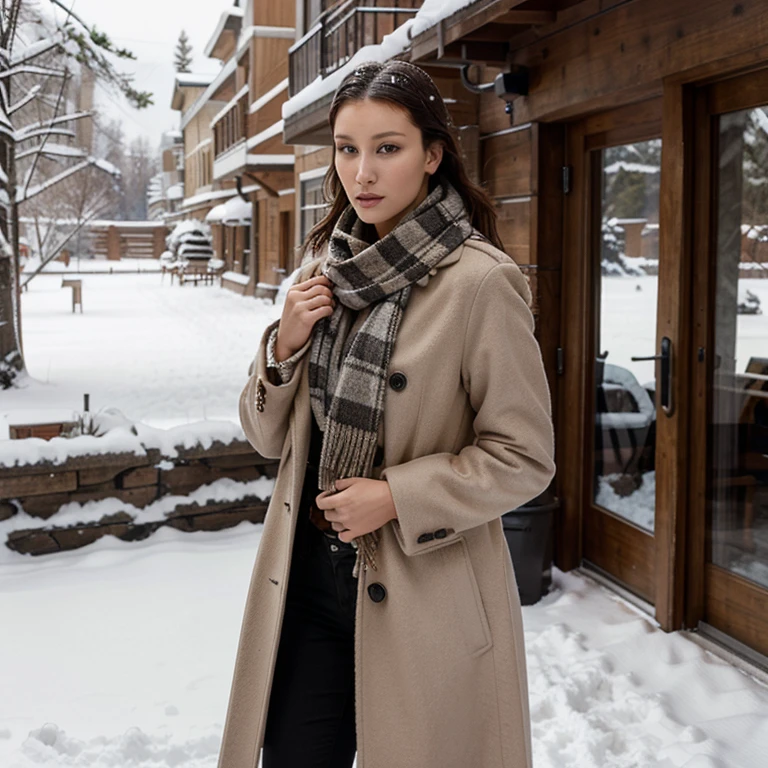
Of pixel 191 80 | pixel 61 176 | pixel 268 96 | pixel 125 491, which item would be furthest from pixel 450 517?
pixel 191 80

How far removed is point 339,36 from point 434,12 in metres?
3.22

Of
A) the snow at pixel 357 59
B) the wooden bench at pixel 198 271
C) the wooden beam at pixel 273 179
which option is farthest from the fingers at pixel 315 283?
the wooden bench at pixel 198 271

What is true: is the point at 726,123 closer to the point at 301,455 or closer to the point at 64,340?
the point at 301,455

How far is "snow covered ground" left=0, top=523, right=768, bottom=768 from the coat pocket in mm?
1729

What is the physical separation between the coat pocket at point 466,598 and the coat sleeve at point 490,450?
0.06m

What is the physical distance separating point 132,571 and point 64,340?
9241mm

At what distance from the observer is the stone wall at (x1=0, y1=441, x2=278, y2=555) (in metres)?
5.29

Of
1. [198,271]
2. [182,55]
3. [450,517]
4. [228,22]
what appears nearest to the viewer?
[450,517]

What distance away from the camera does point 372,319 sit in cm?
176

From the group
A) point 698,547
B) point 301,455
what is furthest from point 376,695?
point 698,547

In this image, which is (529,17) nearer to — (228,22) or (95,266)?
(228,22)

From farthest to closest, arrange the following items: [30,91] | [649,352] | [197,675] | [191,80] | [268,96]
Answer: [191,80], [268,96], [30,91], [649,352], [197,675]

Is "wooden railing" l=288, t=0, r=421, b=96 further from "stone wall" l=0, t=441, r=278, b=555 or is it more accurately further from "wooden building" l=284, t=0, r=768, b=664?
"stone wall" l=0, t=441, r=278, b=555

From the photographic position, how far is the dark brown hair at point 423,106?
1.73 metres
